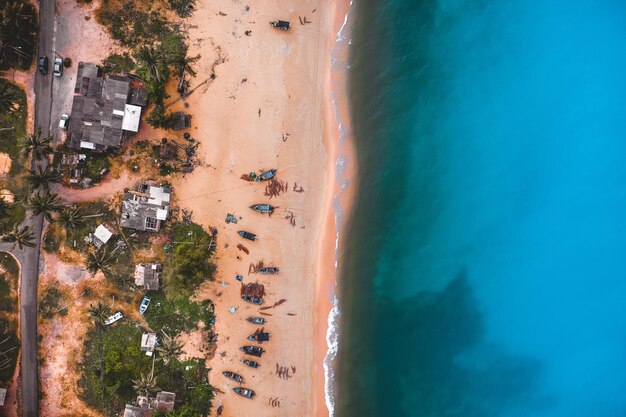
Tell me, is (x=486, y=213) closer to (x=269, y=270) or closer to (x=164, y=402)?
(x=269, y=270)

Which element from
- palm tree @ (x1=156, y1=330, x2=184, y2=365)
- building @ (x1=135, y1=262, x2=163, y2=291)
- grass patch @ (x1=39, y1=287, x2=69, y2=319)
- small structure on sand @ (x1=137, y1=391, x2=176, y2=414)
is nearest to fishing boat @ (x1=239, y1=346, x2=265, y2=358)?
palm tree @ (x1=156, y1=330, x2=184, y2=365)

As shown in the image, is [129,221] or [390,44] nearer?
[129,221]

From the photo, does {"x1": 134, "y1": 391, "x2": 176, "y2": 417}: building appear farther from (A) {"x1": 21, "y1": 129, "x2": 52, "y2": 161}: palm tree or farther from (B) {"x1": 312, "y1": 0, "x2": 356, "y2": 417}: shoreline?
(A) {"x1": 21, "y1": 129, "x2": 52, "y2": 161}: palm tree

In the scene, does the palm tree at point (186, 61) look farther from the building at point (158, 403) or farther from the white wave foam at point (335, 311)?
the building at point (158, 403)

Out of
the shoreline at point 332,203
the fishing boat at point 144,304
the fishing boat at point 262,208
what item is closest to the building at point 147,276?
the fishing boat at point 144,304

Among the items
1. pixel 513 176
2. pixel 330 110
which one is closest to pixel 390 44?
pixel 330 110

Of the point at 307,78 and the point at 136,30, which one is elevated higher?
the point at 136,30

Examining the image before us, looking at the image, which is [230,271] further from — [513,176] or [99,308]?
[513,176]
